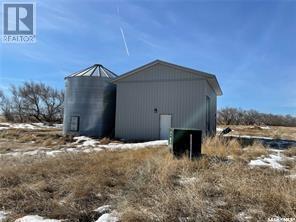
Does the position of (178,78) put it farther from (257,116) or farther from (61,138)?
(257,116)

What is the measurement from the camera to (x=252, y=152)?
31.5ft

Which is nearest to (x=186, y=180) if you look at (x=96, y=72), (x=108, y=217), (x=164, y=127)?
(x=108, y=217)

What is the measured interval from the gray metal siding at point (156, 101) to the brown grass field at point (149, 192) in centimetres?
993

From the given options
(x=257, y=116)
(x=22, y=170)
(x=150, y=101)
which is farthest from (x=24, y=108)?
(x=257, y=116)

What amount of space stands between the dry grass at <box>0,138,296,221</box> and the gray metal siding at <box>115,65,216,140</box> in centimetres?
997

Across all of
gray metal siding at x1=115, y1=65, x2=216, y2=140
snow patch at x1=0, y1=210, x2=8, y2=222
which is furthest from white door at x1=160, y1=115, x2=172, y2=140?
snow patch at x1=0, y1=210, x2=8, y2=222

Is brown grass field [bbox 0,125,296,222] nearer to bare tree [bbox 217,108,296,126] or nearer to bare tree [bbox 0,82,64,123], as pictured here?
bare tree [bbox 0,82,64,123]

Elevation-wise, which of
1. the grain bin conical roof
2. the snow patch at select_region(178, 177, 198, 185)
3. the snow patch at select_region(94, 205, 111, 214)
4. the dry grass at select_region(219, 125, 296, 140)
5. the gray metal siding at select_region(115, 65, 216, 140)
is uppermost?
the grain bin conical roof

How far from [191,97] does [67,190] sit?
12632mm

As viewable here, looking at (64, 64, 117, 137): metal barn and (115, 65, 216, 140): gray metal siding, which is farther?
(64, 64, 117, 137): metal barn

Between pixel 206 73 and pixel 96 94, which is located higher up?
pixel 206 73

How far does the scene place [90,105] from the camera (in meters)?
19.2

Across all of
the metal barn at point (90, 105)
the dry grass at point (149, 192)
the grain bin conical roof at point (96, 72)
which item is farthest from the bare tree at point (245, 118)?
the dry grass at point (149, 192)

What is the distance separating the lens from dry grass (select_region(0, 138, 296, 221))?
146 inches
